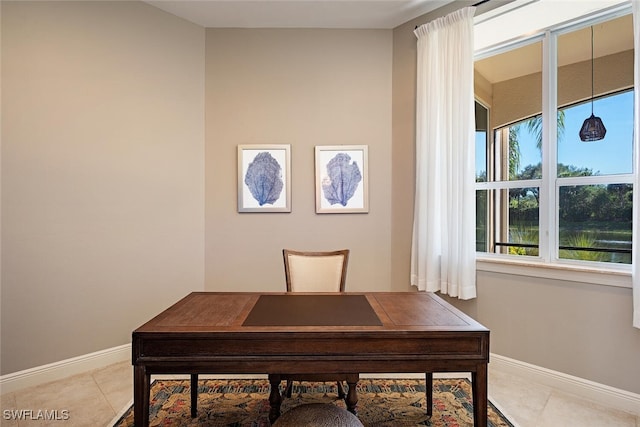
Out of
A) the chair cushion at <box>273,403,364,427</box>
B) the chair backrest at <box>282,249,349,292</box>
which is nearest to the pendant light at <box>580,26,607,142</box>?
the chair backrest at <box>282,249,349,292</box>

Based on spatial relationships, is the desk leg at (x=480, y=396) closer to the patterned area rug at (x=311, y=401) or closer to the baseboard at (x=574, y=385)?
the patterned area rug at (x=311, y=401)

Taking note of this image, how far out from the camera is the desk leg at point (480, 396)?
129 cm

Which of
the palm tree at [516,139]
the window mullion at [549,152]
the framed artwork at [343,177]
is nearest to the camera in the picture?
the window mullion at [549,152]

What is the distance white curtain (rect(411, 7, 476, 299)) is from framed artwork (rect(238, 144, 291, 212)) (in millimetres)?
1200

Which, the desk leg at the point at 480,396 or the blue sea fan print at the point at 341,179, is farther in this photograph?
the blue sea fan print at the point at 341,179

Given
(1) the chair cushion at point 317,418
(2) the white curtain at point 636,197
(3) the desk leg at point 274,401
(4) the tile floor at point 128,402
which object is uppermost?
(2) the white curtain at point 636,197

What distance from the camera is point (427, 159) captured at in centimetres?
286

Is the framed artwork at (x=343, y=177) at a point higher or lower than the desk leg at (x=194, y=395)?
higher

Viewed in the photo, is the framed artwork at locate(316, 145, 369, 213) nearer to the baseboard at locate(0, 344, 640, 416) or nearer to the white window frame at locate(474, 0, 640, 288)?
the white window frame at locate(474, 0, 640, 288)

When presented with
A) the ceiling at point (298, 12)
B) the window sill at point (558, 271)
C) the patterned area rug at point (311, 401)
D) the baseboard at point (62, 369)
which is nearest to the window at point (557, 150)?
the window sill at point (558, 271)

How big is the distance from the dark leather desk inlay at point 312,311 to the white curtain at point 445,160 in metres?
1.16

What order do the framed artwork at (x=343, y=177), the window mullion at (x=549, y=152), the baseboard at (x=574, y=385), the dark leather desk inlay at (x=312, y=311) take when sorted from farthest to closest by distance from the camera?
the framed artwork at (x=343, y=177), the window mullion at (x=549, y=152), the baseboard at (x=574, y=385), the dark leather desk inlay at (x=312, y=311)

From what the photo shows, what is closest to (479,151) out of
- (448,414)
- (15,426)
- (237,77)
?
(448,414)

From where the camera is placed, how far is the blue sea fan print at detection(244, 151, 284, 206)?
3240 millimetres
